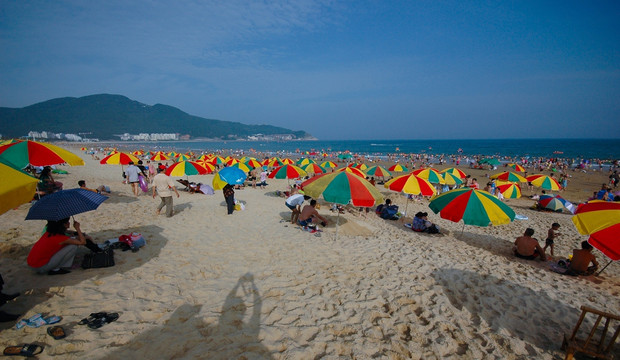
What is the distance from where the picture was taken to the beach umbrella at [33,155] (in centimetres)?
555

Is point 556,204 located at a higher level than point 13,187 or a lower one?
lower

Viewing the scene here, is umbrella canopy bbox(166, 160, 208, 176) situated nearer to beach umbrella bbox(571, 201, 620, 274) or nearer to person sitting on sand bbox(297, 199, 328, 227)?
person sitting on sand bbox(297, 199, 328, 227)

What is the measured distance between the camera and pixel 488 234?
9102 mm

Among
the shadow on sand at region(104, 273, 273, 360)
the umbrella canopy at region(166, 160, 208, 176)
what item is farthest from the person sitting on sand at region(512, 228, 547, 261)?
the umbrella canopy at region(166, 160, 208, 176)

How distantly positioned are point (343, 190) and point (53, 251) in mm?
5171

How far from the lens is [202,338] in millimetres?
3148

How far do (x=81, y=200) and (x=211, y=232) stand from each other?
319cm

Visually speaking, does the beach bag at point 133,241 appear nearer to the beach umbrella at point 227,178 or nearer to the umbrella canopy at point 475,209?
the beach umbrella at point 227,178

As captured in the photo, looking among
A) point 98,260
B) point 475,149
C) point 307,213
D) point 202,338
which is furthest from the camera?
point 475,149

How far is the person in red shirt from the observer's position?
406cm

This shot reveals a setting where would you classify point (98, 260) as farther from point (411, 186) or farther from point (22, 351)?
point (411, 186)

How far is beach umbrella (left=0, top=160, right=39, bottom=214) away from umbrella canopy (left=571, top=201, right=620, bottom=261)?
22.6 ft

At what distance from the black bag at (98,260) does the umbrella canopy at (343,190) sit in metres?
3.91

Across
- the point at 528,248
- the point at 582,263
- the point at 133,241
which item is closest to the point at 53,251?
the point at 133,241
